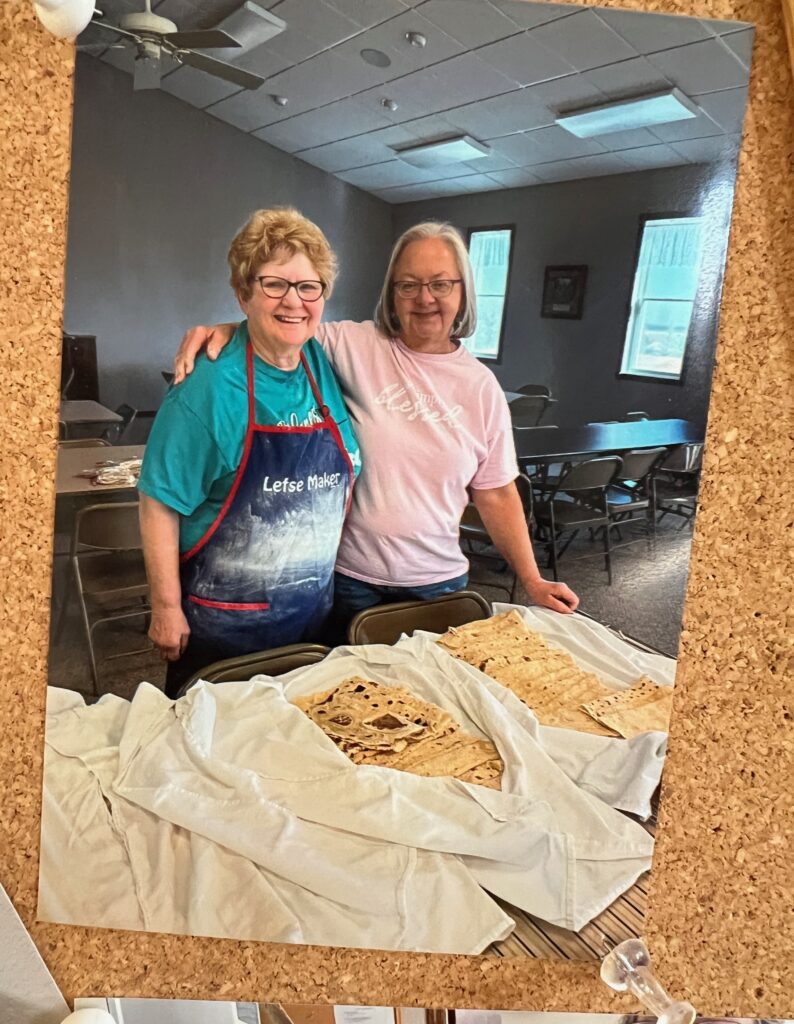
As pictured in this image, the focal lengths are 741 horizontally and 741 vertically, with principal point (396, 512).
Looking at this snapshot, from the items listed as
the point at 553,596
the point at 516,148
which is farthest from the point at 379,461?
the point at 516,148

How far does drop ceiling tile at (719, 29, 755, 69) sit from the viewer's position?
0.75m

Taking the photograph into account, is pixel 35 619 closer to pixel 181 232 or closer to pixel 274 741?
pixel 274 741

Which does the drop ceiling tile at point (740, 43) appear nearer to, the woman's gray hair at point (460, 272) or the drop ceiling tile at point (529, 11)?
the drop ceiling tile at point (529, 11)

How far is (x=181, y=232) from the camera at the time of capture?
2.42ft

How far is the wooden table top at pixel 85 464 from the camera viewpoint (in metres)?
0.78

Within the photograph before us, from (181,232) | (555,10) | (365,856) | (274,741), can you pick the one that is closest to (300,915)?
(365,856)

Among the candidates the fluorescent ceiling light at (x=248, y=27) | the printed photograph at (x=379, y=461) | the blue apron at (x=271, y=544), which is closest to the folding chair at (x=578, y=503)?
the printed photograph at (x=379, y=461)

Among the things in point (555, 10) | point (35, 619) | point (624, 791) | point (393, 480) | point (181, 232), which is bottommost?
point (624, 791)

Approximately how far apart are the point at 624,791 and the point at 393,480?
450 millimetres

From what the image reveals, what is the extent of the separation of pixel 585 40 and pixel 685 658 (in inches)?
27.1

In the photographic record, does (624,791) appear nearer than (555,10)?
No

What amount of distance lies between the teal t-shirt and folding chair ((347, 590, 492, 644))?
0.69 ft

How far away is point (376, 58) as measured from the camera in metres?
0.75

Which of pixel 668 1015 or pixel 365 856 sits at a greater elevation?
pixel 365 856
